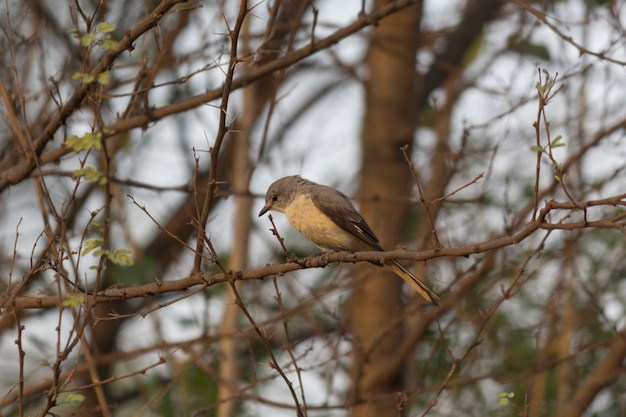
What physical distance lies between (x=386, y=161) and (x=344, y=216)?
8.82ft

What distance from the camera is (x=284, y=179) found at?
6.05m

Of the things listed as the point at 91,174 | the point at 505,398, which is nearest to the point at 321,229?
the point at 505,398

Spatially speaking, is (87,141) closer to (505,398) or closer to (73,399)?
(73,399)

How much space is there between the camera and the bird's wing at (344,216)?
18.0ft

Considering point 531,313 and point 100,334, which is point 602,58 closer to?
point 531,313

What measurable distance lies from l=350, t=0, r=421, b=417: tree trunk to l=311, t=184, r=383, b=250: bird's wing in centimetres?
184

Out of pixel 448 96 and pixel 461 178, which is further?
pixel 461 178

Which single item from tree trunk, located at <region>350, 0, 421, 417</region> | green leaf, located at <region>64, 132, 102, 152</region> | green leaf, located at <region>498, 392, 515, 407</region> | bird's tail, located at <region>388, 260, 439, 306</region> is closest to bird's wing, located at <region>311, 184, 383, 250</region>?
bird's tail, located at <region>388, 260, 439, 306</region>

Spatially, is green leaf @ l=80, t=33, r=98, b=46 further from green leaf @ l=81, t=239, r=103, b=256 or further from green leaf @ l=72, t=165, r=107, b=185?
green leaf @ l=81, t=239, r=103, b=256

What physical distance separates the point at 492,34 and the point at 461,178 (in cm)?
227

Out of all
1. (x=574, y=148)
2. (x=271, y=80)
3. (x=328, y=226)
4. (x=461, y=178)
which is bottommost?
(x=328, y=226)

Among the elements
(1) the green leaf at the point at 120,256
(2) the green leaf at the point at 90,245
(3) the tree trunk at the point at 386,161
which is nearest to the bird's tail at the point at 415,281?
(1) the green leaf at the point at 120,256

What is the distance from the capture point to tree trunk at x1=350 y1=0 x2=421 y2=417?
776cm

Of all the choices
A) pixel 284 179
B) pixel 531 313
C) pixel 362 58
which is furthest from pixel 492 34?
pixel 284 179
